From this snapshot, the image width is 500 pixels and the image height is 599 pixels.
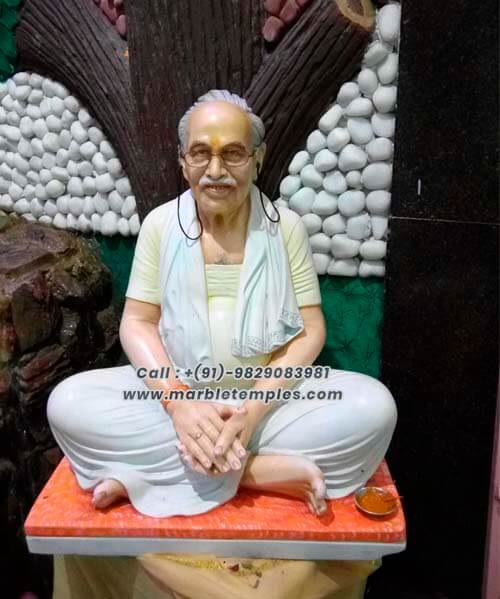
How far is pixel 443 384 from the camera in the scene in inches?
74.6

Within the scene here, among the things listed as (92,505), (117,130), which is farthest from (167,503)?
(117,130)

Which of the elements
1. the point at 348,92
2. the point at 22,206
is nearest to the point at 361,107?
the point at 348,92

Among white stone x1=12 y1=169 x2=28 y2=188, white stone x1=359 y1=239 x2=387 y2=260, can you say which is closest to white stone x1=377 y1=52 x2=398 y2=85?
white stone x1=359 y1=239 x2=387 y2=260

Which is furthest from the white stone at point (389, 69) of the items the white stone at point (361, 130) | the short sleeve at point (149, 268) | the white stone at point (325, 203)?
the short sleeve at point (149, 268)

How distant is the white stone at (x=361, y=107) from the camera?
180 cm

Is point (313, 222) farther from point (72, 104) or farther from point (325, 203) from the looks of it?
point (72, 104)

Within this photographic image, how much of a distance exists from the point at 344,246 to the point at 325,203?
0.51 feet

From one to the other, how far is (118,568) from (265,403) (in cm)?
57

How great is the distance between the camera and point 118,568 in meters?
1.50

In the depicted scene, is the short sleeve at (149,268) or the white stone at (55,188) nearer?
the short sleeve at (149,268)

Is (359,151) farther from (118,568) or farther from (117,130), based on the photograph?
(118,568)

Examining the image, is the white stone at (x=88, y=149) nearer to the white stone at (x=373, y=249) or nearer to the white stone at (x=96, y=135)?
the white stone at (x=96, y=135)

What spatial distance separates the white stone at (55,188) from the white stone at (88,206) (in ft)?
0.37

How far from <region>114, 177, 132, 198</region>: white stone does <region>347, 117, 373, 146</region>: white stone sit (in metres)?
0.85
